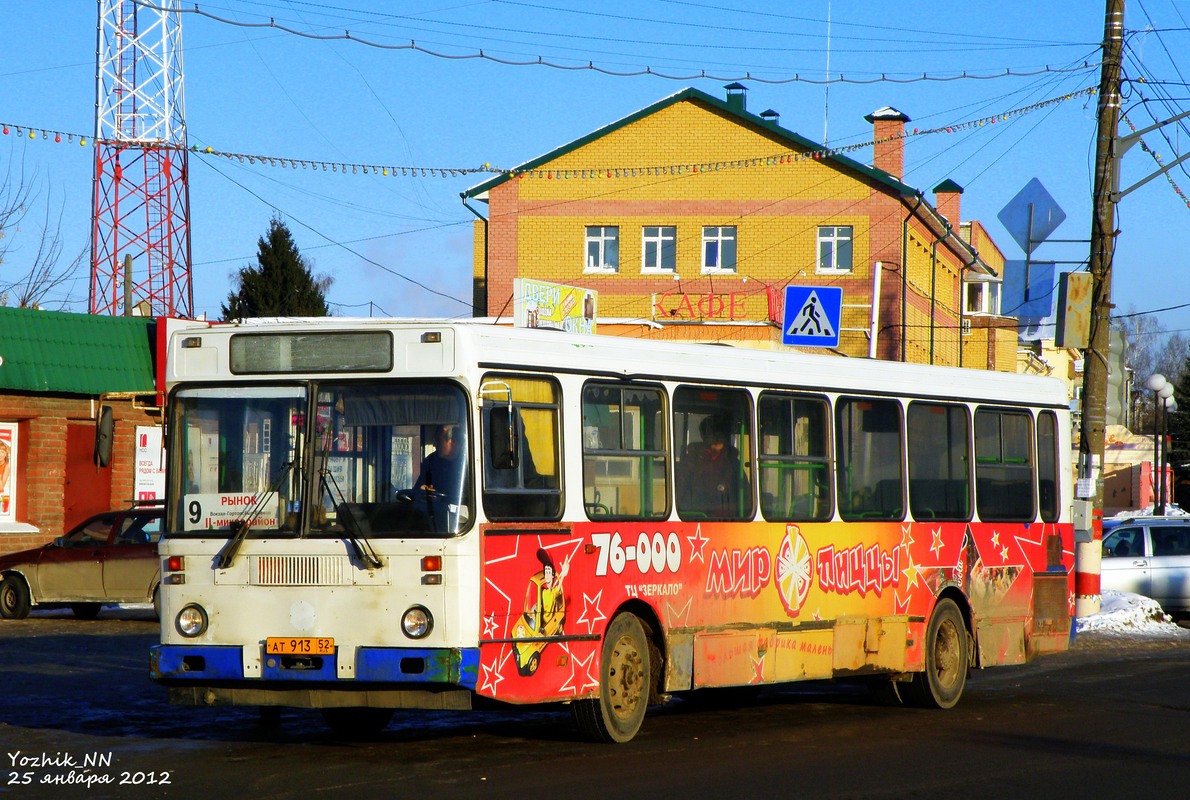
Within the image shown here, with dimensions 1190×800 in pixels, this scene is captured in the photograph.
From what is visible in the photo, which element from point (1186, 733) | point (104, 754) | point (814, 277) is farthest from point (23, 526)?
point (814, 277)

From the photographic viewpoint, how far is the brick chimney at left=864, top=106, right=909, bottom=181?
5100 cm

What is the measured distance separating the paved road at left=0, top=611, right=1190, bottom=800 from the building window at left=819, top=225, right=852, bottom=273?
1354 inches

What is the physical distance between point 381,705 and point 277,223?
6200cm

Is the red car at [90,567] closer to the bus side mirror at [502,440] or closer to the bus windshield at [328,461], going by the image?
the bus windshield at [328,461]

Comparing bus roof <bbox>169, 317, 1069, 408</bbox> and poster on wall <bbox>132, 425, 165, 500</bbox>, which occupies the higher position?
bus roof <bbox>169, 317, 1069, 408</bbox>

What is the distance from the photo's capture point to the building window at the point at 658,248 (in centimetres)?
5034

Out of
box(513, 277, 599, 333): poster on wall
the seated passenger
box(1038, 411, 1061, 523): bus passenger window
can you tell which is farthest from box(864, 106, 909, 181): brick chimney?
the seated passenger

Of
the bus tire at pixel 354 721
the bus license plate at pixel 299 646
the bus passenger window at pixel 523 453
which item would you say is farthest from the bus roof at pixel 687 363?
the bus tire at pixel 354 721

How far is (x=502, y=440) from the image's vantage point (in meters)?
9.45

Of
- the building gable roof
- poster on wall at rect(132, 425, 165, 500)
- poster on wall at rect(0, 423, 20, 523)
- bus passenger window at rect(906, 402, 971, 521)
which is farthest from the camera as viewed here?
the building gable roof

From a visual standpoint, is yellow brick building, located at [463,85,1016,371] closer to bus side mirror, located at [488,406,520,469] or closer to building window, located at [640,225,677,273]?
building window, located at [640,225,677,273]

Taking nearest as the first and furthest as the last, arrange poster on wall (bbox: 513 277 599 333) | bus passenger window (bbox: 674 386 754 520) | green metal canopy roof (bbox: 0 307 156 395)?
1. bus passenger window (bbox: 674 386 754 520)
2. green metal canopy roof (bbox: 0 307 156 395)
3. poster on wall (bbox: 513 277 599 333)

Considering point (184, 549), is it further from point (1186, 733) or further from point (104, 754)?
point (1186, 733)

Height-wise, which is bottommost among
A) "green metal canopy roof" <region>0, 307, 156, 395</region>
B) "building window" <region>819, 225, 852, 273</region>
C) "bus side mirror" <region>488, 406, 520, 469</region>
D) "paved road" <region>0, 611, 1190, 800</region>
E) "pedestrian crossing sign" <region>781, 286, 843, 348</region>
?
"paved road" <region>0, 611, 1190, 800</region>
